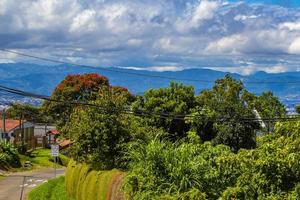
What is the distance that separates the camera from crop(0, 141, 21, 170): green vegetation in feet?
166

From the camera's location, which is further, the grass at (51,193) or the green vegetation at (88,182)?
the grass at (51,193)

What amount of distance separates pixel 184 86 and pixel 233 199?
1225 inches

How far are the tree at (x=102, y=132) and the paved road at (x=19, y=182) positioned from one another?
29.9 ft

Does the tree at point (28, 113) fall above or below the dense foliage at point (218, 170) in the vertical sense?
below

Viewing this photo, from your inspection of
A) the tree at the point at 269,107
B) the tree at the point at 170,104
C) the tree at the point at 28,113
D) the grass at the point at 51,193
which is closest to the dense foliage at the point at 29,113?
the tree at the point at 28,113

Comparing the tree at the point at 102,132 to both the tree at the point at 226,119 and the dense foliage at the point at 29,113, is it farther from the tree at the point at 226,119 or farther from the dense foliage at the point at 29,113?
the dense foliage at the point at 29,113

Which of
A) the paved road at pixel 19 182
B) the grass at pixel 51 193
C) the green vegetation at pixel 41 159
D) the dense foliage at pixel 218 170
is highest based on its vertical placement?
the dense foliage at pixel 218 170

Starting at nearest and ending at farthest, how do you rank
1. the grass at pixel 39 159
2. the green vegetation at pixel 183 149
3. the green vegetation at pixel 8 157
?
the green vegetation at pixel 183 149, the green vegetation at pixel 8 157, the grass at pixel 39 159

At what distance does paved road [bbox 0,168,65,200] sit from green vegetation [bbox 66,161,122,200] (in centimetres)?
569

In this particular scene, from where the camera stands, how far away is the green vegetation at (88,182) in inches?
933

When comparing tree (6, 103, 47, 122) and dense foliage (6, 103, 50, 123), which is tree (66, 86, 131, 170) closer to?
dense foliage (6, 103, 50, 123)

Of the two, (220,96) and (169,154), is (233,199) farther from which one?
(220,96)

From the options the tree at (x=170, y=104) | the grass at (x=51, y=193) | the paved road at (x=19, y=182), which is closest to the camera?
the grass at (x=51, y=193)

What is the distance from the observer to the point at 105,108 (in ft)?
87.8
